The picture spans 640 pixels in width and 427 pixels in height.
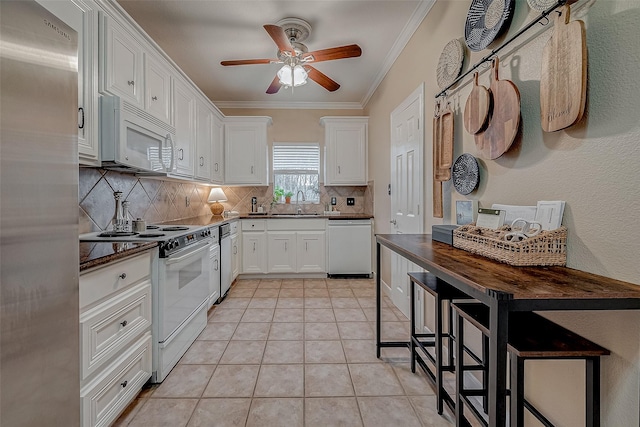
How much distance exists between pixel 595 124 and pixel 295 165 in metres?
4.20

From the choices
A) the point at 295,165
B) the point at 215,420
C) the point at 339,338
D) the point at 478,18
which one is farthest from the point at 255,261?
the point at 478,18

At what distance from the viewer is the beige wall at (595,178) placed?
875mm

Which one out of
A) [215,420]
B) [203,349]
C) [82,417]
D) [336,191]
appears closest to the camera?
[82,417]

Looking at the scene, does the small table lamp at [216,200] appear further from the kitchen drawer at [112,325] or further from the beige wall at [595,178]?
the beige wall at [595,178]

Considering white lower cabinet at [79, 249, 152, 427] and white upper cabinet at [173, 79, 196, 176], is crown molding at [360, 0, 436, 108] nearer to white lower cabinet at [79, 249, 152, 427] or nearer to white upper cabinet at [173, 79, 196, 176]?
white upper cabinet at [173, 79, 196, 176]

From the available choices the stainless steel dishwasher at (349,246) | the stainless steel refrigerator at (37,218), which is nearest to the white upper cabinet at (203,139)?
the stainless steel dishwasher at (349,246)

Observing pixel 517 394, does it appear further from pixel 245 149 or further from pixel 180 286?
pixel 245 149

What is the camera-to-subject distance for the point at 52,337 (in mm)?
900

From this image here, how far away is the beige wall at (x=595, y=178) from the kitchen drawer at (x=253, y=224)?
321 centimetres

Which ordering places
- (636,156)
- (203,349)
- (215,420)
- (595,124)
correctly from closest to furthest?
(636,156) < (595,124) < (215,420) < (203,349)

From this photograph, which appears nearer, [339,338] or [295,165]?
[339,338]

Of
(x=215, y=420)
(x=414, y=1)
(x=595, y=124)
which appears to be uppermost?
(x=414, y=1)

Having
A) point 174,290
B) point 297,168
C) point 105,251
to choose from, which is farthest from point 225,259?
point 297,168

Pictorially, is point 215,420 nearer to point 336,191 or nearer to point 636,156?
point 636,156
